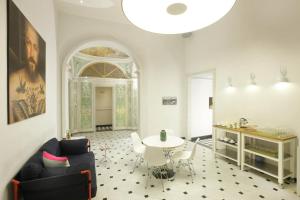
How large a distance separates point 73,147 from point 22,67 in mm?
2043

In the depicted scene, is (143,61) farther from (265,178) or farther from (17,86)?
(265,178)

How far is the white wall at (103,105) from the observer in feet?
30.8

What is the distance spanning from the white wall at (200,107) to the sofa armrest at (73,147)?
4.01 meters

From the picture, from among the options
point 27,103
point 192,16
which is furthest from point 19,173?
point 192,16

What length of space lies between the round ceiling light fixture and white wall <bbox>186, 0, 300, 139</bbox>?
121 inches

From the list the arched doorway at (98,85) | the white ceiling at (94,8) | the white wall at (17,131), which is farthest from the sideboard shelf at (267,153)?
the white ceiling at (94,8)

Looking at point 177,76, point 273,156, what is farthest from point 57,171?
point 177,76

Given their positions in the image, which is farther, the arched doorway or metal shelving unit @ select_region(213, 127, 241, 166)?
the arched doorway

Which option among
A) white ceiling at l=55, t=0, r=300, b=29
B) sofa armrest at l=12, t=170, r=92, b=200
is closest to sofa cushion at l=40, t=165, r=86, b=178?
sofa armrest at l=12, t=170, r=92, b=200

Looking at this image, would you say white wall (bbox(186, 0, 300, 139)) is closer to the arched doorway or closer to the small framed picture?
the small framed picture

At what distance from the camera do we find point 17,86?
190 centimetres

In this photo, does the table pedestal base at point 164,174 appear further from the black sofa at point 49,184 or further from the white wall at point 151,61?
the white wall at point 151,61

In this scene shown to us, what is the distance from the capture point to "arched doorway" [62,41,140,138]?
725 cm

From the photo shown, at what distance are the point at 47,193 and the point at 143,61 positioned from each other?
15.1ft
